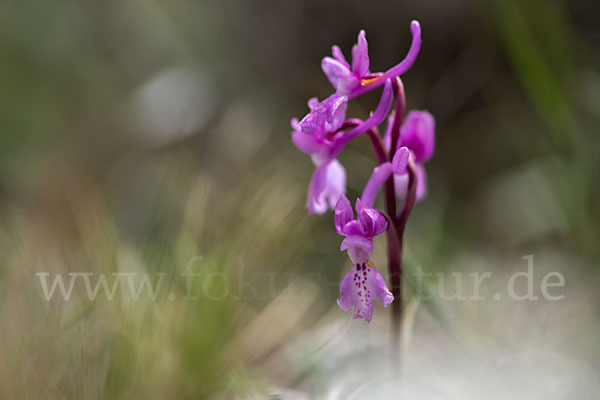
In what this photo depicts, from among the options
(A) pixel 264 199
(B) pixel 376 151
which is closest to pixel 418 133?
(B) pixel 376 151

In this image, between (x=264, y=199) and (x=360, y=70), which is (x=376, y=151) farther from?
(x=264, y=199)

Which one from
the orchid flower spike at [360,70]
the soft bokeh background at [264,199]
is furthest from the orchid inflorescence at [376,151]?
the soft bokeh background at [264,199]

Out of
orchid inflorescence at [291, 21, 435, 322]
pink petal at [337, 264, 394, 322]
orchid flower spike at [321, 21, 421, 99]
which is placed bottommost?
pink petal at [337, 264, 394, 322]

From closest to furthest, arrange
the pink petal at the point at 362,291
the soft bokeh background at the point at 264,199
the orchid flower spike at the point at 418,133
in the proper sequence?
1. the pink petal at the point at 362,291
2. the orchid flower spike at the point at 418,133
3. the soft bokeh background at the point at 264,199

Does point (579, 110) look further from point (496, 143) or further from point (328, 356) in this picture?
point (328, 356)

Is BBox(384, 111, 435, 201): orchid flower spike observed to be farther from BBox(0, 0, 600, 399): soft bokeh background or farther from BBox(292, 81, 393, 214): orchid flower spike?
BBox(0, 0, 600, 399): soft bokeh background

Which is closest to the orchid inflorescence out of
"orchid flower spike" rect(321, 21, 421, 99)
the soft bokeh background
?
"orchid flower spike" rect(321, 21, 421, 99)

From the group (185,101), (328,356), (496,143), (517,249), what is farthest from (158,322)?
(496,143)

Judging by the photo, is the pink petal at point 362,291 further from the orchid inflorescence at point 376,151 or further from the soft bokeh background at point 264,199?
the soft bokeh background at point 264,199
